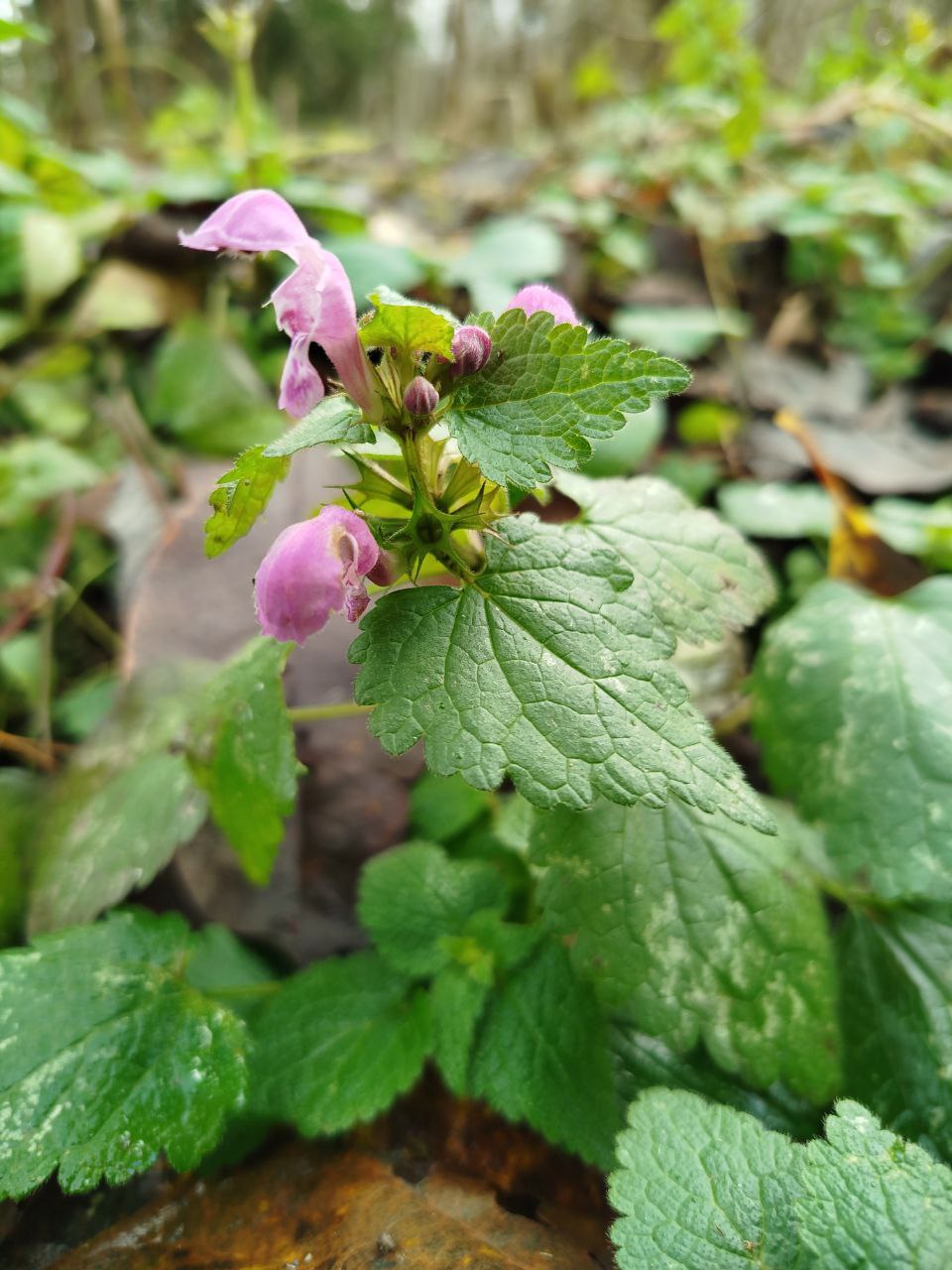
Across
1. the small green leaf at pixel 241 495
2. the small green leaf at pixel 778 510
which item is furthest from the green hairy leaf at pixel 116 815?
the small green leaf at pixel 778 510

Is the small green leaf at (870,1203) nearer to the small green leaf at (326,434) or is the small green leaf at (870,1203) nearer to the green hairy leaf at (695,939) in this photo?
the green hairy leaf at (695,939)

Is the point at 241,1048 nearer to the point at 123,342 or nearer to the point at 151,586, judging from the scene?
the point at 151,586

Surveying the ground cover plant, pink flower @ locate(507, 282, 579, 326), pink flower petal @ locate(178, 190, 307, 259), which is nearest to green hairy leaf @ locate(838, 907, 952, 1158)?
the ground cover plant

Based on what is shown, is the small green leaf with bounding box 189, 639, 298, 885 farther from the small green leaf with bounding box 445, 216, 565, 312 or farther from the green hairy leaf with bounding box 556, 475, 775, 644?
the small green leaf with bounding box 445, 216, 565, 312

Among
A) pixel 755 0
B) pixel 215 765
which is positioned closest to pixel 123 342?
pixel 215 765

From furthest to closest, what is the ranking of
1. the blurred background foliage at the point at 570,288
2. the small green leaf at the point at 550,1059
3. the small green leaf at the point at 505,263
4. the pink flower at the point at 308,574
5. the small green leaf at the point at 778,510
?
the small green leaf at the point at 505,263
the blurred background foliage at the point at 570,288
the small green leaf at the point at 778,510
the small green leaf at the point at 550,1059
the pink flower at the point at 308,574

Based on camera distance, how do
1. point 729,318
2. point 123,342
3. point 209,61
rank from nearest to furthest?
point 123,342 < point 729,318 < point 209,61
